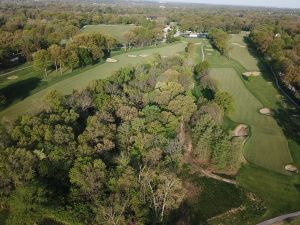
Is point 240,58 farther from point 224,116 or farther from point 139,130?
point 139,130

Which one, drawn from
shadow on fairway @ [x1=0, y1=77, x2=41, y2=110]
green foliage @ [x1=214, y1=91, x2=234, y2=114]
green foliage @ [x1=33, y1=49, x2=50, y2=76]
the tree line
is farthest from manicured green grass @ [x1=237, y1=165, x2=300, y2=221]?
green foliage @ [x1=33, y1=49, x2=50, y2=76]

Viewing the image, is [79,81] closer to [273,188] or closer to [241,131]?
[241,131]

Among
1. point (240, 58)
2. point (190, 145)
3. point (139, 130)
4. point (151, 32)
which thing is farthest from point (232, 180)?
point (151, 32)

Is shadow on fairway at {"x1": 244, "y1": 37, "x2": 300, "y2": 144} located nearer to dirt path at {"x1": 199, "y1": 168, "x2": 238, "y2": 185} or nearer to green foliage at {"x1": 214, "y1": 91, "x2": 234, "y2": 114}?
green foliage at {"x1": 214, "y1": 91, "x2": 234, "y2": 114}

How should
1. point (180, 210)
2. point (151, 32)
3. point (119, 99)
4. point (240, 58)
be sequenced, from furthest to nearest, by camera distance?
point (151, 32) < point (240, 58) < point (119, 99) < point (180, 210)

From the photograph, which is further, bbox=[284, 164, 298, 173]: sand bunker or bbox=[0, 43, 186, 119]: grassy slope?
bbox=[0, 43, 186, 119]: grassy slope

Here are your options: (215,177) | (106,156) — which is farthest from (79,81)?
(215,177)

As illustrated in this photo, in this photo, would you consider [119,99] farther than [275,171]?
Yes

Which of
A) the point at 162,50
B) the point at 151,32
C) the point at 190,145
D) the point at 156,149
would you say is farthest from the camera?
the point at 151,32
